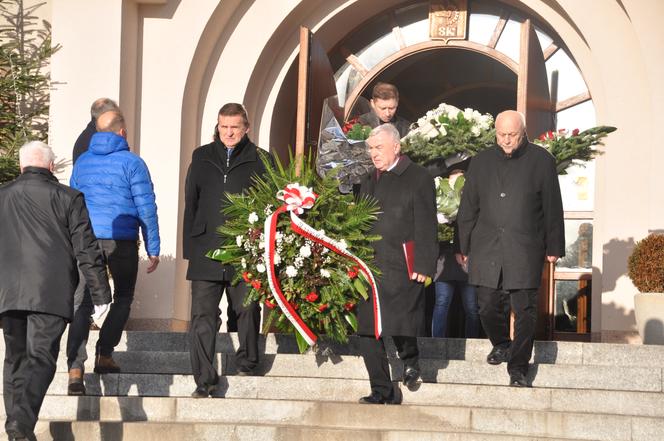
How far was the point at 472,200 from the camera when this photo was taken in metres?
9.60

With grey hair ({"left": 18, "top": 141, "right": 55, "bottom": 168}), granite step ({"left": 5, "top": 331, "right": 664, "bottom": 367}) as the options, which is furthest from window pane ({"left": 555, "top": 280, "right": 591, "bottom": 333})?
grey hair ({"left": 18, "top": 141, "right": 55, "bottom": 168})

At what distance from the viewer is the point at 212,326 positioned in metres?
9.16

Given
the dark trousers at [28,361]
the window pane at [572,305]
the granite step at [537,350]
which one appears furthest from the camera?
the window pane at [572,305]

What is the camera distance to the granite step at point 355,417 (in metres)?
8.36

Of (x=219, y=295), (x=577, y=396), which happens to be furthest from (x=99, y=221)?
(x=577, y=396)

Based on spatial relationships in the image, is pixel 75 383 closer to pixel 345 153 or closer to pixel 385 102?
pixel 345 153

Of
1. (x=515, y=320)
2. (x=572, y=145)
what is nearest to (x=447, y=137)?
(x=572, y=145)

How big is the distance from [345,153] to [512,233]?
214 centimetres

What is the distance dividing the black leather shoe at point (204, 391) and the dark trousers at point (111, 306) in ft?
2.66

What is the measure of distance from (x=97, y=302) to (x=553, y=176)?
3.34 m

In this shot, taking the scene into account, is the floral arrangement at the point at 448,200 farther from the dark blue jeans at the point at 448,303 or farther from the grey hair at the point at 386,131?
the grey hair at the point at 386,131

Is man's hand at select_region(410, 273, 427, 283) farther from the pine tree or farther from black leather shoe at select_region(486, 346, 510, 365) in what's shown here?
the pine tree

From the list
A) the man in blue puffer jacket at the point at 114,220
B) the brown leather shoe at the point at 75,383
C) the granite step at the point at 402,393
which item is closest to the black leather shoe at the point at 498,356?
the granite step at the point at 402,393

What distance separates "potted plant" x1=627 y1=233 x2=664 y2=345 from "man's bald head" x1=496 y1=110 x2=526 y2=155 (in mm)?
2232
